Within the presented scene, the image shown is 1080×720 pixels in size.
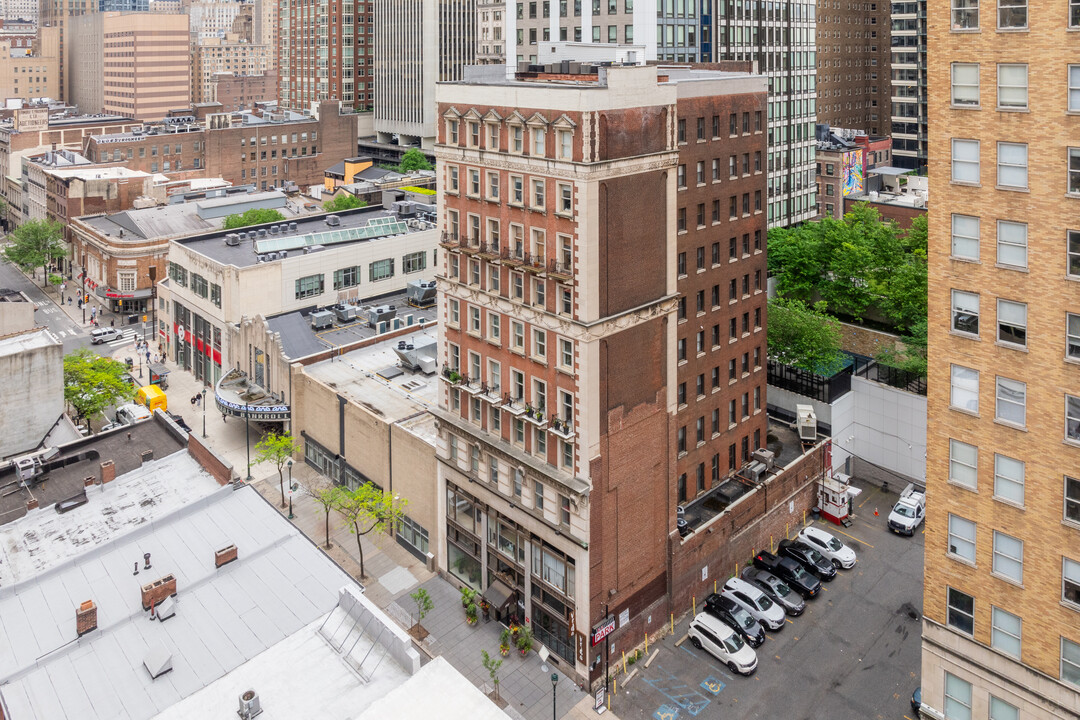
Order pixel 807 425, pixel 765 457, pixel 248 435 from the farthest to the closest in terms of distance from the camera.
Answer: pixel 248 435 → pixel 807 425 → pixel 765 457

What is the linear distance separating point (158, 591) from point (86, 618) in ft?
9.55

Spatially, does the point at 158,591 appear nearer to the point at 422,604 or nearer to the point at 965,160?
the point at 422,604

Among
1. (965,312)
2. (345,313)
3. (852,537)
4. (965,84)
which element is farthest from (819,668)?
(345,313)

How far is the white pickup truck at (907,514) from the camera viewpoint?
63.6 metres

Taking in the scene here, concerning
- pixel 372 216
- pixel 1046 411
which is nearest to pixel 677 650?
pixel 1046 411

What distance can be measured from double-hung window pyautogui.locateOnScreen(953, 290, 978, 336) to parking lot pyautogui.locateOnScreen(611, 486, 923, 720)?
23.3 metres

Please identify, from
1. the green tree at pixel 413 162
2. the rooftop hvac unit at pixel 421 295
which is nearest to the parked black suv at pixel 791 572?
the rooftop hvac unit at pixel 421 295

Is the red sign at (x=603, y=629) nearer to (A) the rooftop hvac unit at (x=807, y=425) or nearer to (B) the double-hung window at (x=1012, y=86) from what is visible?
(A) the rooftop hvac unit at (x=807, y=425)

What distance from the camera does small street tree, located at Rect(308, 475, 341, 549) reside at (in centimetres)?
6085

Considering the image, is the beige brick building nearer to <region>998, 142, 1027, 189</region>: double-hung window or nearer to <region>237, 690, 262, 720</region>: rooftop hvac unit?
<region>998, 142, 1027, 189</region>: double-hung window

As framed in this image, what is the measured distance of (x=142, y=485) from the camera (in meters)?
49.7

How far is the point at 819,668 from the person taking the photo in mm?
50531

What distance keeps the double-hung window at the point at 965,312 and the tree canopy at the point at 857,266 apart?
153 feet

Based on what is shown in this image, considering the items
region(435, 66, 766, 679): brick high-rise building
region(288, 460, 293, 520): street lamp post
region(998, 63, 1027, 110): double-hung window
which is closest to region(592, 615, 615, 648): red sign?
region(435, 66, 766, 679): brick high-rise building
